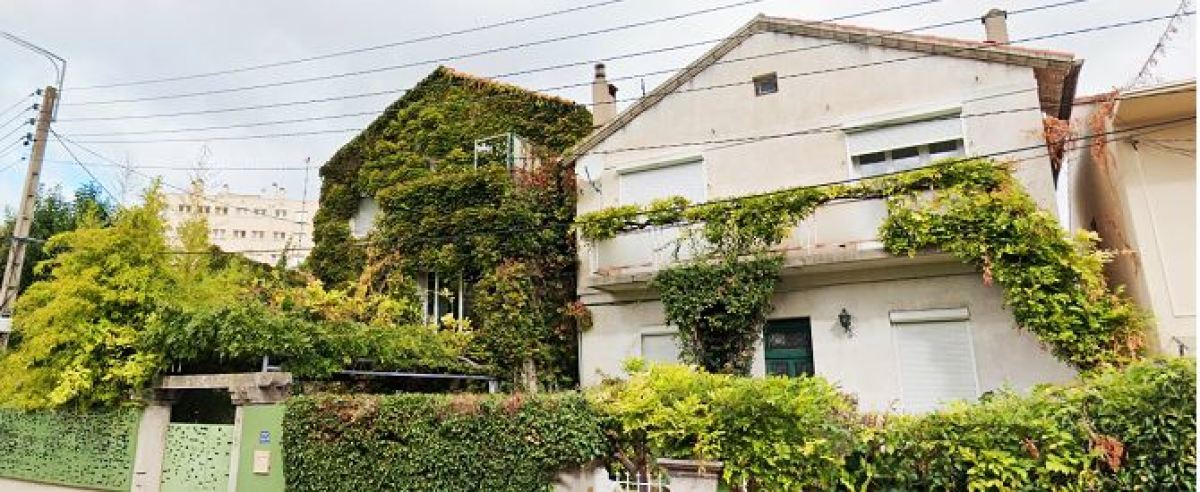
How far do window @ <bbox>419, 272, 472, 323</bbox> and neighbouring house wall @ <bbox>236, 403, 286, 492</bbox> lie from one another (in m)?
5.04

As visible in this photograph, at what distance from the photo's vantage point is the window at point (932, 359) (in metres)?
9.67

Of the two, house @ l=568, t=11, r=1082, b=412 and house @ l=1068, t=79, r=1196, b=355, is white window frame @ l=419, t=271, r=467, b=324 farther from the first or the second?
→ house @ l=1068, t=79, r=1196, b=355

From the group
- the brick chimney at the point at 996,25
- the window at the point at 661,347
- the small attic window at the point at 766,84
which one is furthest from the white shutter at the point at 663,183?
the brick chimney at the point at 996,25

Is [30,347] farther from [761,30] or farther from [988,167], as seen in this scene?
[988,167]

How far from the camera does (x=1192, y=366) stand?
4.98m

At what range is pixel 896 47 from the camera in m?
11.2

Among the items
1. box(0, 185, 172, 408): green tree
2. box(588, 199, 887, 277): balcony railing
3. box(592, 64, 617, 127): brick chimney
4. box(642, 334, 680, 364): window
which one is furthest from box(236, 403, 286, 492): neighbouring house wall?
box(592, 64, 617, 127): brick chimney

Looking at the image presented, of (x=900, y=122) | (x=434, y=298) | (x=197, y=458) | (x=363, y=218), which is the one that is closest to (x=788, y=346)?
(x=900, y=122)

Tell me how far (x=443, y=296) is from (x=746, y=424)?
966 centimetres

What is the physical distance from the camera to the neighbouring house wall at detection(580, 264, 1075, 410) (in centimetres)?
943

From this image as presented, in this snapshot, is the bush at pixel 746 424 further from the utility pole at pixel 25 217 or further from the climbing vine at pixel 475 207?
the utility pole at pixel 25 217

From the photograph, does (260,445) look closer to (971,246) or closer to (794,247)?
(794,247)

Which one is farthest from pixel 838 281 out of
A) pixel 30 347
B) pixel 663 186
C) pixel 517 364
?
pixel 30 347

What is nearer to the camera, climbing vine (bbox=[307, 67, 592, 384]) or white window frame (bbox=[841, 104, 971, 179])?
white window frame (bbox=[841, 104, 971, 179])
